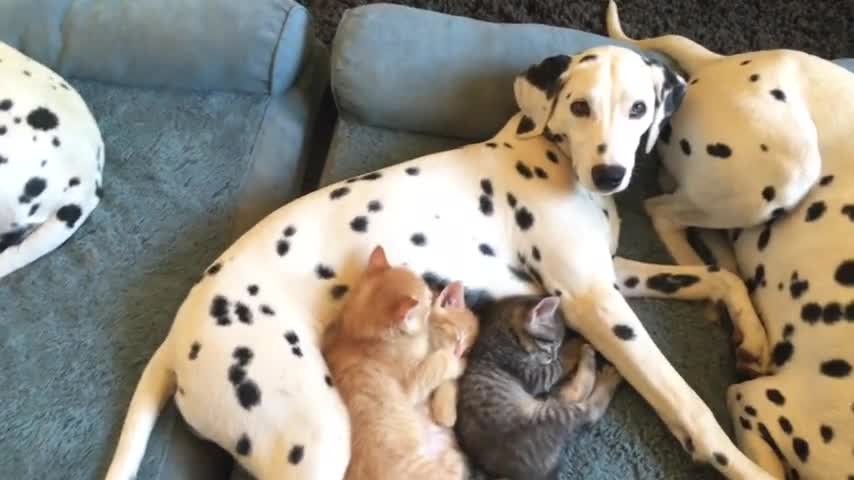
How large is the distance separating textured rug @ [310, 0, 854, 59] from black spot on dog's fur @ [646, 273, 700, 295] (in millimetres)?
866

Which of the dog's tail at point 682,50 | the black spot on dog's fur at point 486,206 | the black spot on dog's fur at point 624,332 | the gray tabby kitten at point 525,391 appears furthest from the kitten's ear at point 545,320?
the dog's tail at point 682,50

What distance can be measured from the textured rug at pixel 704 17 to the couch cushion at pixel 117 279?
627 millimetres

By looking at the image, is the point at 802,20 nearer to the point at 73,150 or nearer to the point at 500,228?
the point at 500,228

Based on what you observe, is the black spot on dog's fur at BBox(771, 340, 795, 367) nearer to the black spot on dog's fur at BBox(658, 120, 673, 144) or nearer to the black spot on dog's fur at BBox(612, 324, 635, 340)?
the black spot on dog's fur at BBox(612, 324, 635, 340)

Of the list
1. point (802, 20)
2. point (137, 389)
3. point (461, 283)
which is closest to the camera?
point (137, 389)

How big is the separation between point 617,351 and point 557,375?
121mm

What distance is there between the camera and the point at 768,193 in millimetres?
1798

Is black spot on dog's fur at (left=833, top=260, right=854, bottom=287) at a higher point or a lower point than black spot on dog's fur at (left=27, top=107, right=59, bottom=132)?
higher

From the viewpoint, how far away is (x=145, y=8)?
2123 mm

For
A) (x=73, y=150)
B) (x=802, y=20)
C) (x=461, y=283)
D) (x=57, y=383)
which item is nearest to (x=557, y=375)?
(x=461, y=283)

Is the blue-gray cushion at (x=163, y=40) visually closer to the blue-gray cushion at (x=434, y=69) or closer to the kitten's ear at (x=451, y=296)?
the blue-gray cushion at (x=434, y=69)

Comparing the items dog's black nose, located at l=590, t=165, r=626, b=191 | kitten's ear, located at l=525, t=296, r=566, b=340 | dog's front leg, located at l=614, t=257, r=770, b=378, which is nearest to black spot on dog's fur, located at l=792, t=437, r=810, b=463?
dog's front leg, located at l=614, t=257, r=770, b=378

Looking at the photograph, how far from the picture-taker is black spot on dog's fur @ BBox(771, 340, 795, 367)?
171cm

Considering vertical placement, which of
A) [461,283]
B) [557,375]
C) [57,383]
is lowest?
[57,383]
